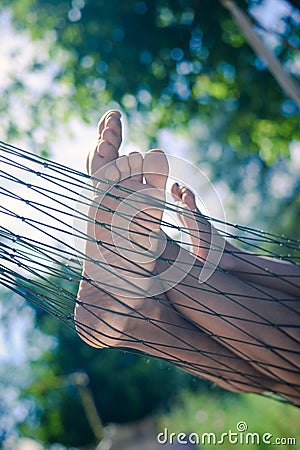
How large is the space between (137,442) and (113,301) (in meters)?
5.05

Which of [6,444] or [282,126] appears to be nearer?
[282,126]

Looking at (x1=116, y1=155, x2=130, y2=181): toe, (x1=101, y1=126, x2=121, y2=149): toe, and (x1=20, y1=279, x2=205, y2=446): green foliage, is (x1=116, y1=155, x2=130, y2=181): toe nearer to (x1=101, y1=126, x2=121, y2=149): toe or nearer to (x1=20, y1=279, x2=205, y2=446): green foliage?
(x1=101, y1=126, x2=121, y2=149): toe

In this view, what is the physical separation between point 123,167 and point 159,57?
7.79 feet

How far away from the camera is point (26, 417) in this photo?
6688 millimetres

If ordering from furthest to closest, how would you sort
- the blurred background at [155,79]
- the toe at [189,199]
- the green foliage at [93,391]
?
1. the green foliage at [93,391]
2. the blurred background at [155,79]
3. the toe at [189,199]

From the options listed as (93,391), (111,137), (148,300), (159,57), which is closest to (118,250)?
(148,300)

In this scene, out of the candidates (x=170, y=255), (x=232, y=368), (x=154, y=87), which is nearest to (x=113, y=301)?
(x=170, y=255)

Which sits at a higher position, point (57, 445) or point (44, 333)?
point (44, 333)

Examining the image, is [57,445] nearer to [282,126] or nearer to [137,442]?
[137,442]

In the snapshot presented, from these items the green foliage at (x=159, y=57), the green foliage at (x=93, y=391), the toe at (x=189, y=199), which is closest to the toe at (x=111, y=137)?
the toe at (x=189, y=199)

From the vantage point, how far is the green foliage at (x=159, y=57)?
11.1 feet

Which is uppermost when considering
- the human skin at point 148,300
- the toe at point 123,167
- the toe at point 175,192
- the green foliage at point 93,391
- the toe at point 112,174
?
the green foliage at point 93,391

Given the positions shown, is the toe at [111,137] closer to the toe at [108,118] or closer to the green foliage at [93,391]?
the toe at [108,118]

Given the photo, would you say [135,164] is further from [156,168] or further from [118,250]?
[118,250]
